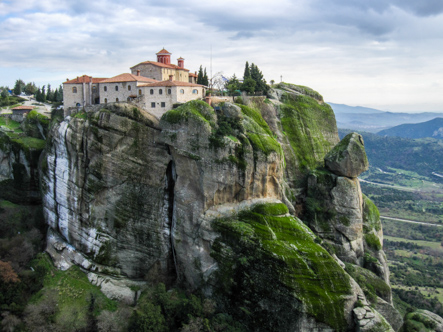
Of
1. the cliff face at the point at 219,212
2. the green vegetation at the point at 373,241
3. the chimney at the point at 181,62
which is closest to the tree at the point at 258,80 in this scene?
the cliff face at the point at 219,212

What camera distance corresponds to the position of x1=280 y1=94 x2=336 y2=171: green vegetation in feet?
155

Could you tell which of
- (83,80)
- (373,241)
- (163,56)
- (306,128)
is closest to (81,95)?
(83,80)

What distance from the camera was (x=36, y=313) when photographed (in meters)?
34.9

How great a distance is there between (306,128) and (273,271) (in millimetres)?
22619

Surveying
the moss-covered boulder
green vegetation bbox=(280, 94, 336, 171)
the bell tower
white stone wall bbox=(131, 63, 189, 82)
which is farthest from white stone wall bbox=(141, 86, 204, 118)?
the moss-covered boulder

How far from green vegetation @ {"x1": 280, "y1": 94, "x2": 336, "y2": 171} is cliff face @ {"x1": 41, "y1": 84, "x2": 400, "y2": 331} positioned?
17cm

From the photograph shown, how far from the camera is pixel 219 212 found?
35938 millimetres

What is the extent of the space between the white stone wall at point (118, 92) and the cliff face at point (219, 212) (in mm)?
4213

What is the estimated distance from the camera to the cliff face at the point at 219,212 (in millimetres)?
31906

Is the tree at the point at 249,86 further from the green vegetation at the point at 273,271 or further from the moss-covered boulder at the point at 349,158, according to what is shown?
the green vegetation at the point at 273,271

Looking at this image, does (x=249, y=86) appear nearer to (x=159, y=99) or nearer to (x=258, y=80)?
(x=258, y=80)

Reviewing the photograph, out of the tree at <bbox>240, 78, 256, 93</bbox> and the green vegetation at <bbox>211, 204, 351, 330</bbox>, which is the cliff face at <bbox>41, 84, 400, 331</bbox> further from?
the tree at <bbox>240, 78, 256, 93</bbox>

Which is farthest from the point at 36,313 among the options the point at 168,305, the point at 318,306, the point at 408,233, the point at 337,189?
the point at 408,233

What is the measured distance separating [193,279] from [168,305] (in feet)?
12.0
